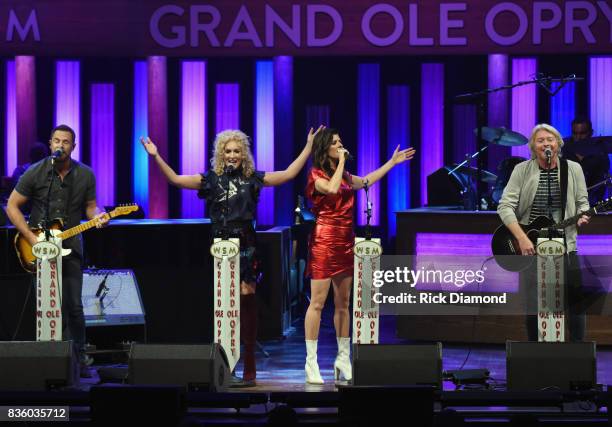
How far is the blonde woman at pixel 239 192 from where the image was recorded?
23.1 ft

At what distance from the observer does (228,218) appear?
7051mm

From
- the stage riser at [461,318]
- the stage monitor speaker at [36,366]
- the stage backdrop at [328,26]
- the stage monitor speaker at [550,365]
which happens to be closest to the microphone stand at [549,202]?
the stage monitor speaker at [550,365]

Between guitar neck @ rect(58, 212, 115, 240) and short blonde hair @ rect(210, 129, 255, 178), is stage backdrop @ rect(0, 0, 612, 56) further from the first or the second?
guitar neck @ rect(58, 212, 115, 240)

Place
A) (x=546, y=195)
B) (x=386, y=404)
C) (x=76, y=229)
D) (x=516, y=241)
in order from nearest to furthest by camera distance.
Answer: (x=386, y=404), (x=546, y=195), (x=516, y=241), (x=76, y=229)

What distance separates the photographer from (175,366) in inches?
223

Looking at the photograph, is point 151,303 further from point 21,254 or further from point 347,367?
point 347,367

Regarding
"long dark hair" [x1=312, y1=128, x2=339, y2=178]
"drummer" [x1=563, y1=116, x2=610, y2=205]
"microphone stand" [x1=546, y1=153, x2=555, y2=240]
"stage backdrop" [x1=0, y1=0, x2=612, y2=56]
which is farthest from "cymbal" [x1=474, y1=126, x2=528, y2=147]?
"microphone stand" [x1=546, y1=153, x2=555, y2=240]

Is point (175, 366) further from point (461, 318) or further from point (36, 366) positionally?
point (461, 318)

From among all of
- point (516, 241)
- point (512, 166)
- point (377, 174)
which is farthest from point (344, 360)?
point (512, 166)

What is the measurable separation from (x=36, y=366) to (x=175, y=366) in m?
0.73

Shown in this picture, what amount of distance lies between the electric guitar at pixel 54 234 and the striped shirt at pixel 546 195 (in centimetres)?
276

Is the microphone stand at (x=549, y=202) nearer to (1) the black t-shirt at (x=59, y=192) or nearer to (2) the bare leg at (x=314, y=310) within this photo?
(2) the bare leg at (x=314, y=310)

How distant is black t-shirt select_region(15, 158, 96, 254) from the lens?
24.0 feet

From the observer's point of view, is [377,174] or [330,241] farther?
[377,174]
